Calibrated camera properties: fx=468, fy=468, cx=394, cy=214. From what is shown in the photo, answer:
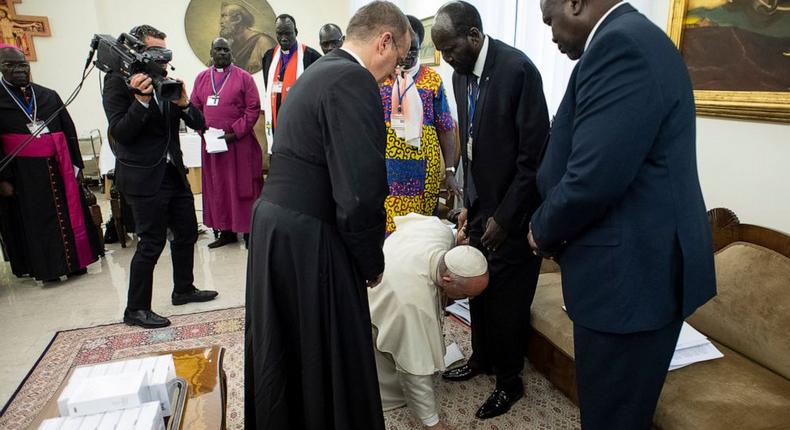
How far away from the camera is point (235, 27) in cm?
652

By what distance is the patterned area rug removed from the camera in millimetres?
1966

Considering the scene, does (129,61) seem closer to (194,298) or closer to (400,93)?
(400,93)

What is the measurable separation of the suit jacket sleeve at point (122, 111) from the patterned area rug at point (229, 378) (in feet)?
3.64

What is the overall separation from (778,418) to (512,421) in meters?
0.90

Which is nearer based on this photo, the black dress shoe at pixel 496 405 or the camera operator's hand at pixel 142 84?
the black dress shoe at pixel 496 405

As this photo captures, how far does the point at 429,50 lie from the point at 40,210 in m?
3.48

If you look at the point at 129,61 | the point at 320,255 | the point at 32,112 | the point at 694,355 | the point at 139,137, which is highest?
the point at 129,61

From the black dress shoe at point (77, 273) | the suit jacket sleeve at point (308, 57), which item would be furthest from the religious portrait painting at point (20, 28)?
the suit jacket sleeve at point (308, 57)

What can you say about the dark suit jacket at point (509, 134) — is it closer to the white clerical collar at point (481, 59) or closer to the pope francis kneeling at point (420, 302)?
the white clerical collar at point (481, 59)

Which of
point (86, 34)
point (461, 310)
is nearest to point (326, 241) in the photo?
point (461, 310)

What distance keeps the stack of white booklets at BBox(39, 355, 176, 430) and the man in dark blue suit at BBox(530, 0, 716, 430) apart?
1.09 metres

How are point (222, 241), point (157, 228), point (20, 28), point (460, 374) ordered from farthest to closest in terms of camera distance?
point (20, 28) → point (222, 241) → point (157, 228) → point (460, 374)

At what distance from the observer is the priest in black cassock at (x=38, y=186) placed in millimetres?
3062

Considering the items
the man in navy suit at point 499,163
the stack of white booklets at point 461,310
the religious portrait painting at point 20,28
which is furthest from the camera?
the religious portrait painting at point 20,28
